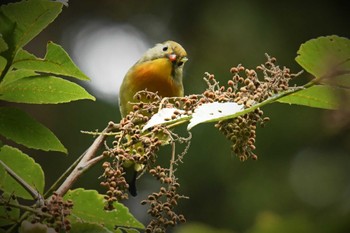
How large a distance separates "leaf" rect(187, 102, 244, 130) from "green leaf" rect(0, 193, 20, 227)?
0.34 meters

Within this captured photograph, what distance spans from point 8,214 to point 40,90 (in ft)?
0.86

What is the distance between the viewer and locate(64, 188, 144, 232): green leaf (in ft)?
3.77

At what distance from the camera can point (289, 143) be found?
13.7 ft

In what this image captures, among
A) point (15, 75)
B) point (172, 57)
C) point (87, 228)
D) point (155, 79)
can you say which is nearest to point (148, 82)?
point (155, 79)

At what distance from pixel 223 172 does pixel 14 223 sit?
11.0ft

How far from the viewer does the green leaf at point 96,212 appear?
115 cm

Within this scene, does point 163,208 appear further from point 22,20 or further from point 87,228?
point 22,20

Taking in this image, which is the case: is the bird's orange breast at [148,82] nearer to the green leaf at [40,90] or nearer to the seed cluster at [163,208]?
the green leaf at [40,90]

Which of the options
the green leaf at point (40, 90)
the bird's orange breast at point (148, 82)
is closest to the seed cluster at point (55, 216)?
the green leaf at point (40, 90)

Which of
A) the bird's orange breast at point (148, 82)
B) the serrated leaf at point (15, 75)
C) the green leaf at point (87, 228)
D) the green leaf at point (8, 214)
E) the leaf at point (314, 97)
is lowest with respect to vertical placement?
the green leaf at point (87, 228)

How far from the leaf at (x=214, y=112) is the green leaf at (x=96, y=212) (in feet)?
0.94

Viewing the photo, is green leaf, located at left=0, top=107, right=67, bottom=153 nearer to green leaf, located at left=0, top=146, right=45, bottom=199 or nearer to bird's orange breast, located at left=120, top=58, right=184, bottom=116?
green leaf, located at left=0, top=146, right=45, bottom=199

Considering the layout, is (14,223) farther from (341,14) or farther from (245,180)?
(341,14)

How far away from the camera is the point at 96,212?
115 cm
